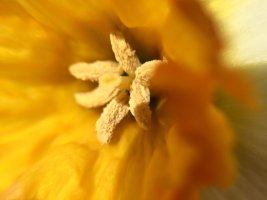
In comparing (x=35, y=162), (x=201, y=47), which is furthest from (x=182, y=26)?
(x=35, y=162)

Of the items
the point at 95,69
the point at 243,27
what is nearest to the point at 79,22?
the point at 95,69

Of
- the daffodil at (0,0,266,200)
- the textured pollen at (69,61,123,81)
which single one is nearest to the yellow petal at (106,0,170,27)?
the daffodil at (0,0,266,200)

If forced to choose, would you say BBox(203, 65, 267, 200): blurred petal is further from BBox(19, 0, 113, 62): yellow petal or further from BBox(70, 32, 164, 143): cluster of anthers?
BBox(19, 0, 113, 62): yellow petal

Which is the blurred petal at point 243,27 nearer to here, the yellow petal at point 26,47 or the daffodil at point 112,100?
the daffodil at point 112,100

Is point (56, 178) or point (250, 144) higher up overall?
point (56, 178)

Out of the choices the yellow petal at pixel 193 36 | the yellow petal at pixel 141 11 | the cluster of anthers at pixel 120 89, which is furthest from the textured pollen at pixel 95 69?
the yellow petal at pixel 193 36

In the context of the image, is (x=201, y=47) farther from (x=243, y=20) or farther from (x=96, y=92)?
(x=96, y=92)

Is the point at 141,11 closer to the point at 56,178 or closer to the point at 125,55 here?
the point at 125,55
